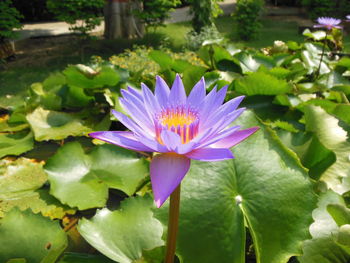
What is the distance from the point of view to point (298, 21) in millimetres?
9445

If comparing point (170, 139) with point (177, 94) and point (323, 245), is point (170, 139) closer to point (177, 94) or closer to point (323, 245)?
point (177, 94)

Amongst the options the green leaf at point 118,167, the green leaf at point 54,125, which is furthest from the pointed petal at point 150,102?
the green leaf at point 54,125

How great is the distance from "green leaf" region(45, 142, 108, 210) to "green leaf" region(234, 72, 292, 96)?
0.44m

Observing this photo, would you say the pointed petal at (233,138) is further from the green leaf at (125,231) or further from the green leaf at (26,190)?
Result: the green leaf at (26,190)

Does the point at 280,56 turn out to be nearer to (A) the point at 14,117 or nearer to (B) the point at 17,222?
(A) the point at 14,117

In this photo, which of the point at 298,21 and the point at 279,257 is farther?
the point at 298,21

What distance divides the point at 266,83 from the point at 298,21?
9.59 meters

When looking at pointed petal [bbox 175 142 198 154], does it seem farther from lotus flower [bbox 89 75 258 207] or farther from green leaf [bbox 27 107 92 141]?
green leaf [bbox 27 107 92 141]

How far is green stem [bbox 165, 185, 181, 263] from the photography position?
39 centimetres

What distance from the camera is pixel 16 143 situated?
3.45 feet

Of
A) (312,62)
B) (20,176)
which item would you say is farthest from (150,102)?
(312,62)

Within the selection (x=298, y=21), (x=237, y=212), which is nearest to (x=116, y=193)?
(x=237, y=212)

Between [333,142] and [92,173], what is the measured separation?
1.86 feet

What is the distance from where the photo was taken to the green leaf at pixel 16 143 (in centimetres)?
99
